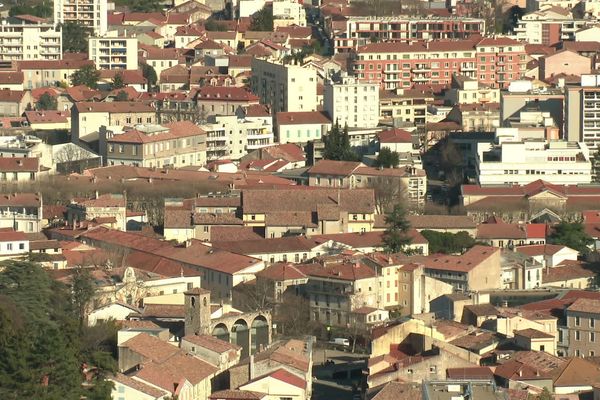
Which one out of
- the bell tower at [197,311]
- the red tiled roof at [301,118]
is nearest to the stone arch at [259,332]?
the bell tower at [197,311]

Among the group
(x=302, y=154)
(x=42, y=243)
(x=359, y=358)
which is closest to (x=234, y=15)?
(x=302, y=154)

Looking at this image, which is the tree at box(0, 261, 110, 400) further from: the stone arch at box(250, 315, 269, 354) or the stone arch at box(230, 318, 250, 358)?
the stone arch at box(250, 315, 269, 354)

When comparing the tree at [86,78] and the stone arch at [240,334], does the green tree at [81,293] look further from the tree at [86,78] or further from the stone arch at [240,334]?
the tree at [86,78]

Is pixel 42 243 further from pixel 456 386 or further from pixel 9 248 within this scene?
pixel 456 386

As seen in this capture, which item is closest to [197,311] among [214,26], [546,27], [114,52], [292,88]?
[292,88]

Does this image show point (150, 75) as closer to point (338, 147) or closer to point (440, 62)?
point (440, 62)

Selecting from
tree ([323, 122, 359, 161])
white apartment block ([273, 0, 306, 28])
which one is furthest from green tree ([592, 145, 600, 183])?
white apartment block ([273, 0, 306, 28])
